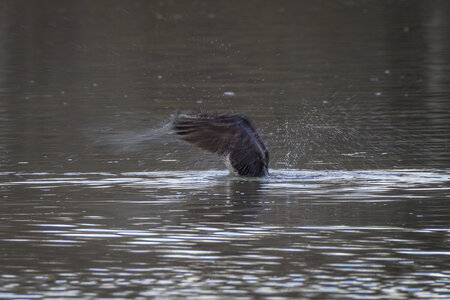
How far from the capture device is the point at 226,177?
44.4 feet

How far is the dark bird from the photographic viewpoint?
12852mm

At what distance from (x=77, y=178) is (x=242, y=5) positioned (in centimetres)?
4035

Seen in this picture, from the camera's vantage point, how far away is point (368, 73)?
84.9 feet

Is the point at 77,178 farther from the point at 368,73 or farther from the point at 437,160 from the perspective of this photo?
the point at 368,73

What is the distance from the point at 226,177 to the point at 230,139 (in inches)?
22.8

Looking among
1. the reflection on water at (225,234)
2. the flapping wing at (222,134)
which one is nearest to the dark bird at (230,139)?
the flapping wing at (222,134)

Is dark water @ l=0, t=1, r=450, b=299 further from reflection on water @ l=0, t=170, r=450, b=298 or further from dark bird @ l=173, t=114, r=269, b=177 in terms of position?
dark bird @ l=173, t=114, r=269, b=177

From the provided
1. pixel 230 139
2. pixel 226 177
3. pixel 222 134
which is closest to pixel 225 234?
pixel 222 134

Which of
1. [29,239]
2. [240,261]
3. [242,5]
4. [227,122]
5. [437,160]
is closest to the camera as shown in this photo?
[240,261]

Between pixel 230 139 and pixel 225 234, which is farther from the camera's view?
pixel 230 139

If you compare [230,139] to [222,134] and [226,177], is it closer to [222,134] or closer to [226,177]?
[222,134]

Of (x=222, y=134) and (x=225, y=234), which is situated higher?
(x=222, y=134)

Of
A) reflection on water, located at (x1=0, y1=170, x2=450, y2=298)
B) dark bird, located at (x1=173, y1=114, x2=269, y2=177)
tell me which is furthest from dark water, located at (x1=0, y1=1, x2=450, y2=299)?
dark bird, located at (x1=173, y1=114, x2=269, y2=177)

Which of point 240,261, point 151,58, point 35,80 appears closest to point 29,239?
point 240,261
